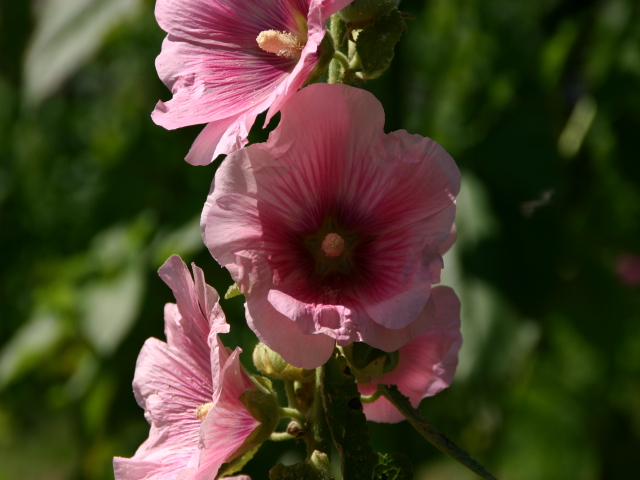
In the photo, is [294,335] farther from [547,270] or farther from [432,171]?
[547,270]

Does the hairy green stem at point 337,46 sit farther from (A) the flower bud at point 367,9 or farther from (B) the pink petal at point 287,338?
(B) the pink petal at point 287,338

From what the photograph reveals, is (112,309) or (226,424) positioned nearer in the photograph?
(226,424)

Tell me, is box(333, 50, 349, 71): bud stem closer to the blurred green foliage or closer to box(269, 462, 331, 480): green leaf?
box(269, 462, 331, 480): green leaf

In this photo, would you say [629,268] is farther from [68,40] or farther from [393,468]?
[393,468]

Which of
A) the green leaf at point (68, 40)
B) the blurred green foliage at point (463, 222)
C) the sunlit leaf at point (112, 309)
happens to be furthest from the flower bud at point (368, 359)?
the green leaf at point (68, 40)

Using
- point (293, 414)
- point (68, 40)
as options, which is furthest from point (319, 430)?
point (68, 40)

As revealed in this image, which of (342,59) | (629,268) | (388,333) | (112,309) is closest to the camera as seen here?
(388,333)

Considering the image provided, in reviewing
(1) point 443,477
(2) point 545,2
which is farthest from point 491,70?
(1) point 443,477
